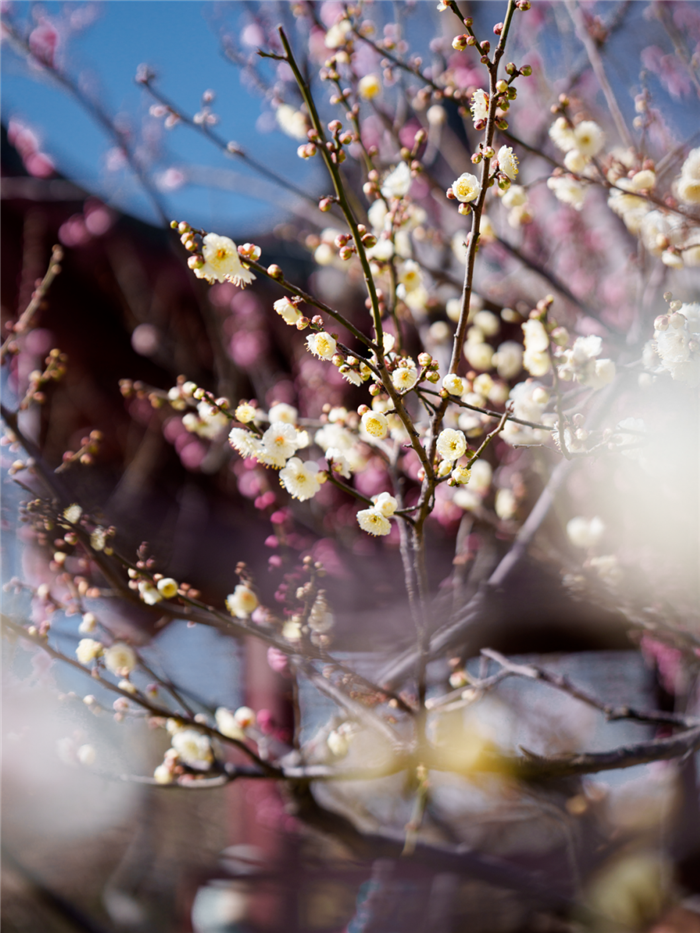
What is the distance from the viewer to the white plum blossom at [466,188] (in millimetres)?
408

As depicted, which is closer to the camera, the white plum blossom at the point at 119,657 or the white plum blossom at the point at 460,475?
the white plum blossom at the point at 460,475

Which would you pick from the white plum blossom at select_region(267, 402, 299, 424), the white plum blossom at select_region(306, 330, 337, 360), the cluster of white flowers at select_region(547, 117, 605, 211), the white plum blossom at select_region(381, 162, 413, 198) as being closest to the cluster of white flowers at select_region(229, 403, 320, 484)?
the white plum blossom at select_region(306, 330, 337, 360)

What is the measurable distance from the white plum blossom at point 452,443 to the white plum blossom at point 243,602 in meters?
0.29

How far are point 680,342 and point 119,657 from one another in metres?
0.65

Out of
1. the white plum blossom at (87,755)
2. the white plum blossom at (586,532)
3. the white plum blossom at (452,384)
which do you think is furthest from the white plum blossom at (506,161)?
the white plum blossom at (87,755)

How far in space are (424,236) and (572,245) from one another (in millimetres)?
714

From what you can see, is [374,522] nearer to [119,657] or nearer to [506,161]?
[506,161]

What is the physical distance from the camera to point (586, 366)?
532 mm

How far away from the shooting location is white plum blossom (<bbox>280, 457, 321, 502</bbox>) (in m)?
0.50

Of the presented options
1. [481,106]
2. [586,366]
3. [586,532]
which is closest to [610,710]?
[586,532]

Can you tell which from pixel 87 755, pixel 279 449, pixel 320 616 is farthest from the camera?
pixel 87 755

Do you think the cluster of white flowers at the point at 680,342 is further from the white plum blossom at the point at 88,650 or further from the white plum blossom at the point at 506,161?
the white plum blossom at the point at 88,650

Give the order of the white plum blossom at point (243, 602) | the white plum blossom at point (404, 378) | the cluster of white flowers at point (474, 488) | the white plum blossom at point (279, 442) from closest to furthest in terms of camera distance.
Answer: the white plum blossom at point (404, 378), the white plum blossom at point (279, 442), the white plum blossom at point (243, 602), the cluster of white flowers at point (474, 488)

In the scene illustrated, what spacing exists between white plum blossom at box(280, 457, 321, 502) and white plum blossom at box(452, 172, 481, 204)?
25 centimetres
